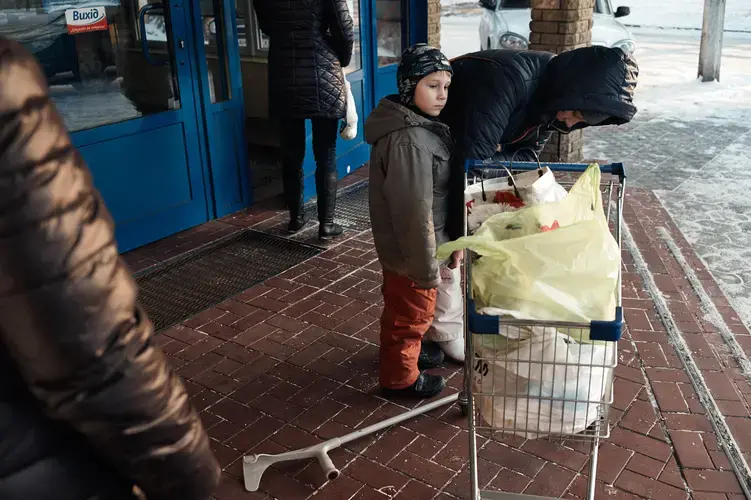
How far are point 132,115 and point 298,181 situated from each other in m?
1.29

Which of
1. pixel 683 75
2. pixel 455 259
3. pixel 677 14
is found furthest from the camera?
pixel 677 14

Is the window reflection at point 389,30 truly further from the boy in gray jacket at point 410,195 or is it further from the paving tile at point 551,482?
the paving tile at point 551,482

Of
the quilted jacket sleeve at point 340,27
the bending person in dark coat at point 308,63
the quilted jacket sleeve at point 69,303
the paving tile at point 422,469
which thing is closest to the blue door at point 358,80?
the bending person in dark coat at point 308,63

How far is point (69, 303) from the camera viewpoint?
3.59 ft

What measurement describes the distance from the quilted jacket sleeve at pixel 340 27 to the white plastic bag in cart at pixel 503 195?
2.72m

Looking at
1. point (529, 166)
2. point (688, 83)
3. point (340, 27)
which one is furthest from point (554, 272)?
point (688, 83)

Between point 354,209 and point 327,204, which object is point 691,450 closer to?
point 327,204

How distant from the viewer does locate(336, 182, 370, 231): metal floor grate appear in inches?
239

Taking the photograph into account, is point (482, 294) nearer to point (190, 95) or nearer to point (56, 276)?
point (56, 276)

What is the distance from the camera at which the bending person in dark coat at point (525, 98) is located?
3.21m

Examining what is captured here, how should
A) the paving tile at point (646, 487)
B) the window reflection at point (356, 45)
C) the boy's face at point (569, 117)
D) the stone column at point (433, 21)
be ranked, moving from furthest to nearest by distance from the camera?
the stone column at point (433, 21) < the window reflection at point (356, 45) < the boy's face at point (569, 117) < the paving tile at point (646, 487)

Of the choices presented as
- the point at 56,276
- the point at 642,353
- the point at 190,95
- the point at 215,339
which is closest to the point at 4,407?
the point at 56,276

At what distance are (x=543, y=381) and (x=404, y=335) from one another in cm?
127

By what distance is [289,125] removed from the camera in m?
5.44
